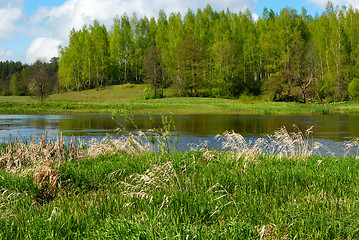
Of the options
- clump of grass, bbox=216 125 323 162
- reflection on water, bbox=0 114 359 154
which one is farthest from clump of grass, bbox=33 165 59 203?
reflection on water, bbox=0 114 359 154

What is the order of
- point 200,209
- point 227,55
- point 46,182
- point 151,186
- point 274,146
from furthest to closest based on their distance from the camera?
point 227,55 → point 274,146 → point 46,182 → point 151,186 → point 200,209

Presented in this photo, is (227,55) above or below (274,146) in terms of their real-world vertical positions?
above

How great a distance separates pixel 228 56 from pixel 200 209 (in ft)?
183

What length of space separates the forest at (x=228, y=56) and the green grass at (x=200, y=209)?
42.1 m

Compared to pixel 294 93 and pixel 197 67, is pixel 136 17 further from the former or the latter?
pixel 294 93

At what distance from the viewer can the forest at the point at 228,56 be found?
1950 inches

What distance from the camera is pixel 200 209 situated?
13.8 ft

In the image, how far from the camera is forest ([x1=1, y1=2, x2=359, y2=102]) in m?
49.5

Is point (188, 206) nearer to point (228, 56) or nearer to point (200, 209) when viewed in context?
point (200, 209)

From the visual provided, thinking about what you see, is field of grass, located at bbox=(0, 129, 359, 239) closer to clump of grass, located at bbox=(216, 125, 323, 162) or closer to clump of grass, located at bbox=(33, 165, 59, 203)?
clump of grass, located at bbox=(33, 165, 59, 203)

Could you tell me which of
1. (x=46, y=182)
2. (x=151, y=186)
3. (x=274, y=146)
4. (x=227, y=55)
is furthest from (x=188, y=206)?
(x=227, y=55)

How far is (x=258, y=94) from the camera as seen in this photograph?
199ft

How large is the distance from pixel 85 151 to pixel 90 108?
3137cm

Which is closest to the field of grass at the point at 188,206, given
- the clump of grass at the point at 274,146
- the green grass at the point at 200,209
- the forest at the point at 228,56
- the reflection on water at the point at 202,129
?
the green grass at the point at 200,209
